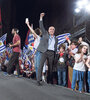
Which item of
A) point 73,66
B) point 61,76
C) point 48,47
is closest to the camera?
point 48,47

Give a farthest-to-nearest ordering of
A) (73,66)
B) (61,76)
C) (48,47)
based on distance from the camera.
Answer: (61,76) < (73,66) < (48,47)

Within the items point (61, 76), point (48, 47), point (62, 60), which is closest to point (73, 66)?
point (62, 60)

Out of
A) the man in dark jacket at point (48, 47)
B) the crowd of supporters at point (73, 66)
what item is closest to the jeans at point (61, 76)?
the crowd of supporters at point (73, 66)

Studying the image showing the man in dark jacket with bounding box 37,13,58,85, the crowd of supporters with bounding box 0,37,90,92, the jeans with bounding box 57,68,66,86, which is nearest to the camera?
the man in dark jacket with bounding box 37,13,58,85

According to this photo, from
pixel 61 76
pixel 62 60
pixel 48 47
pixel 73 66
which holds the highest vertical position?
pixel 48 47

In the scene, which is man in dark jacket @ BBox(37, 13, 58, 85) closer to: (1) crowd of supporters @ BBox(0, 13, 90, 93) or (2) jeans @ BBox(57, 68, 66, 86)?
(1) crowd of supporters @ BBox(0, 13, 90, 93)

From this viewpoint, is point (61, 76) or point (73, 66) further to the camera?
point (61, 76)

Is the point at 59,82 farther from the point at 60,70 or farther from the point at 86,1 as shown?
the point at 86,1

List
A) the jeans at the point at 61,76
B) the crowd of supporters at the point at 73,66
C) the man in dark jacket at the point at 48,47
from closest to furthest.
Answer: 1. the man in dark jacket at the point at 48,47
2. the crowd of supporters at the point at 73,66
3. the jeans at the point at 61,76

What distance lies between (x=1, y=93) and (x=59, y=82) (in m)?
2.72

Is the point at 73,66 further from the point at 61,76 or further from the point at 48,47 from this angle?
the point at 48,47

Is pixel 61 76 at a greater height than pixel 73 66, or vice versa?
pixel 73 66

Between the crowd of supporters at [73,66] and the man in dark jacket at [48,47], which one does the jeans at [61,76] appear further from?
the man in dark jacket at [48,47]

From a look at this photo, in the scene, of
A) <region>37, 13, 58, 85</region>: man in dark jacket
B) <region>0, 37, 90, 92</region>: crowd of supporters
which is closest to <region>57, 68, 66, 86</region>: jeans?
<region>0, 37, 90, 92</region>: crowd of supporters
